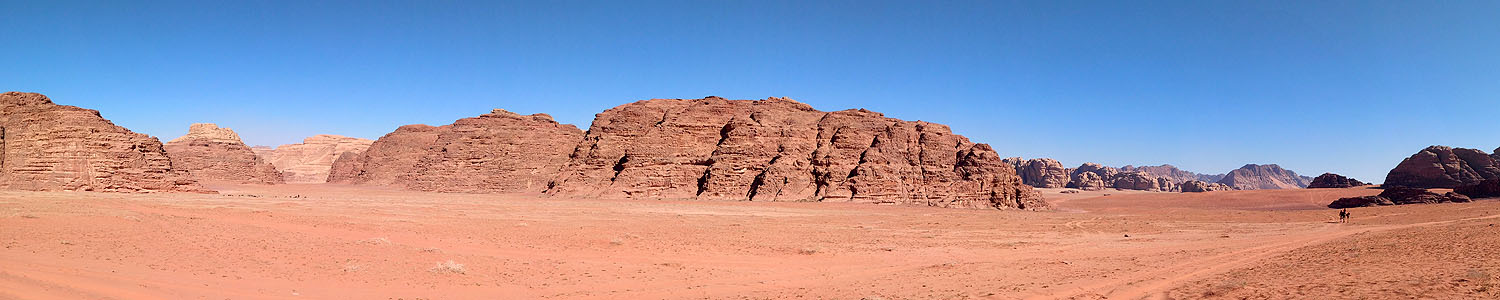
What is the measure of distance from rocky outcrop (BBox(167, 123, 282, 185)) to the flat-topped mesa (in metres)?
36.4

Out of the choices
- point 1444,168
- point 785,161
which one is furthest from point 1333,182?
point 785,161

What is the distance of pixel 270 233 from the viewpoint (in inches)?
556

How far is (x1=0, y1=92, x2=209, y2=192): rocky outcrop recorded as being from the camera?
32156mm

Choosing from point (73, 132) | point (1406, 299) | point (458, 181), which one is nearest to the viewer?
point (1406, 299)

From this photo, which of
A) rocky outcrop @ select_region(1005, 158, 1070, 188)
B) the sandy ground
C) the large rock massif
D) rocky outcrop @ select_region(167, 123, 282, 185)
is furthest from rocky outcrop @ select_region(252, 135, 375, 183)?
rocky outcrop @ select_region(1005, 158, 1070, 188)

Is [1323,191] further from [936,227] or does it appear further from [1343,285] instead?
[1343,285]

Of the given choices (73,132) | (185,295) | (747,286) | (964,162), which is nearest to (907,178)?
(964,162)

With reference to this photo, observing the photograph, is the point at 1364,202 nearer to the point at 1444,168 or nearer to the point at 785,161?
the point at 1444,168

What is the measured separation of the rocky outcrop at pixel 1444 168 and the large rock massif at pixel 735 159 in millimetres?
41988

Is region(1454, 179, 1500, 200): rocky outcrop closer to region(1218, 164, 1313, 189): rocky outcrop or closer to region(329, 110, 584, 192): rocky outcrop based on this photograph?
region(329, 110, 584, 192): rocky outcrop

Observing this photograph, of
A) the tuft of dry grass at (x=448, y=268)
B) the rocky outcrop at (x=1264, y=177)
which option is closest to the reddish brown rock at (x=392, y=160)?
the tuft of dry grass at (x=448, y=268)

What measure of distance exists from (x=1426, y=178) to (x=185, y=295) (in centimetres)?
8737

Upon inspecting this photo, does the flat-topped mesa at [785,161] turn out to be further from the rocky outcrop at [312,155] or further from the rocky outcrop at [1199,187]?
the rocky outcrop at [1199,187]

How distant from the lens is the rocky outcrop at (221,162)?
64.8 m
